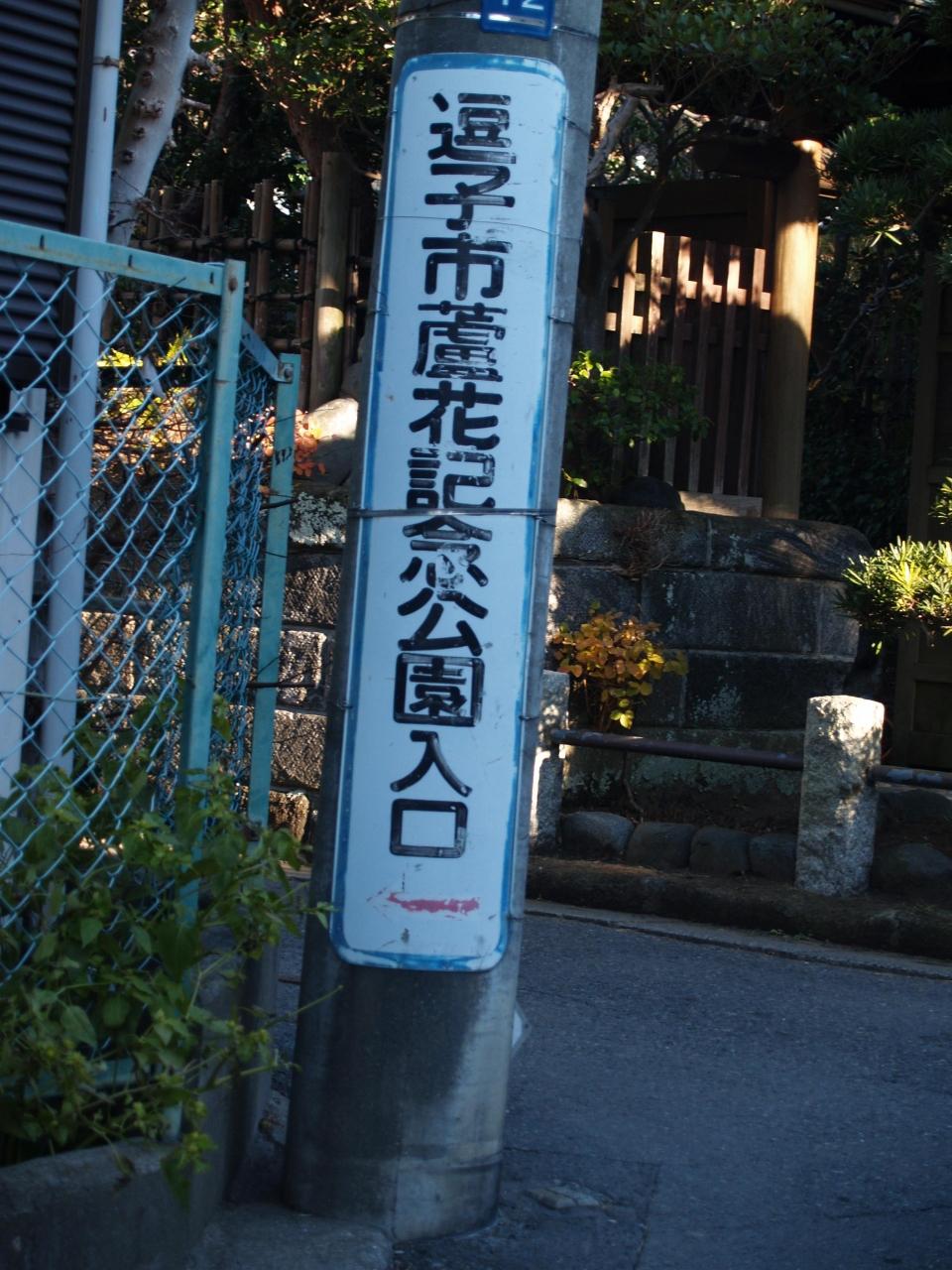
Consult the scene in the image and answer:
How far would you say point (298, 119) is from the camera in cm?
989

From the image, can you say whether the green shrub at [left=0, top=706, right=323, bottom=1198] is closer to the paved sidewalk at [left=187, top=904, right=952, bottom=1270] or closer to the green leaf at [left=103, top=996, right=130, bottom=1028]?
the green leaf at [left=103, top=996, right=130, bottom=1028]

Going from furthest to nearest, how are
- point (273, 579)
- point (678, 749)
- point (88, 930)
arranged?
point (678, 749) < point (273, 579) < point (88, 930)

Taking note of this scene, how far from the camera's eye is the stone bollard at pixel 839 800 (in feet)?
22.4

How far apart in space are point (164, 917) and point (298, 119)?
7963mm

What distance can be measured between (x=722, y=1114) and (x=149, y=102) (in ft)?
17.4

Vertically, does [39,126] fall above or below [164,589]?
above

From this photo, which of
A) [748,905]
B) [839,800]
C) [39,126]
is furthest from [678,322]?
[39,126]

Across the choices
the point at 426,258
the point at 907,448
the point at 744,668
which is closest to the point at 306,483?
the point at 744,668

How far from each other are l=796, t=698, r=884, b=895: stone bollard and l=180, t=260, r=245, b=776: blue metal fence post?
4.35m

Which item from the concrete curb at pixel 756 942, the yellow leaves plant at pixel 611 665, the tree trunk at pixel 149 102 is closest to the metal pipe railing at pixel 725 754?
the yellow leaves plant at pixel 611 665

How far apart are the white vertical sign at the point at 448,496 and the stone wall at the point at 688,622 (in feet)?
16.0

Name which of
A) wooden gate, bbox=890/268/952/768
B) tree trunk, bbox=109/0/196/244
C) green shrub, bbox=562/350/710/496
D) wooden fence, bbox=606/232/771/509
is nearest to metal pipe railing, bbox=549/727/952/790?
green shrub, bbox=562/350/710/496

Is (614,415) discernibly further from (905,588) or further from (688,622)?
(905,588)

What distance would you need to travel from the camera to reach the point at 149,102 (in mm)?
7172
